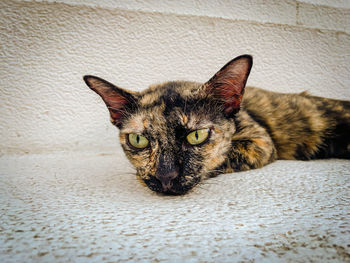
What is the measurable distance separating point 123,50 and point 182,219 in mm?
1317

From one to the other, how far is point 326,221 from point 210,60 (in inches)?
55.2

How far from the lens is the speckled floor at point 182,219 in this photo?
44 centimetres

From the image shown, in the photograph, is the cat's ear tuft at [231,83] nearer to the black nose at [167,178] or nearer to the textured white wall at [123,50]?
the black nose at [167,178]

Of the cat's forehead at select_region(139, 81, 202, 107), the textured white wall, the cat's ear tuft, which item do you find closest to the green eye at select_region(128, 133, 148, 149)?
the cat's forehead at select_region(139, 81, 202, 107)

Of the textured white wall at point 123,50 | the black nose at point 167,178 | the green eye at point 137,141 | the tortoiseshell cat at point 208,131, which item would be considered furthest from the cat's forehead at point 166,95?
the textured white wall at point 123,50

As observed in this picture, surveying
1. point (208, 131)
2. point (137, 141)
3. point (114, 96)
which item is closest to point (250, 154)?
point (208, 131)

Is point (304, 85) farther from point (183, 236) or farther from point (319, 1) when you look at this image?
point (183, 236)

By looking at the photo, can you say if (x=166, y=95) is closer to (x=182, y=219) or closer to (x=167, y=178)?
(x=167, y=178)

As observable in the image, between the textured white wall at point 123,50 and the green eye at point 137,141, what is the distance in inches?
28.2

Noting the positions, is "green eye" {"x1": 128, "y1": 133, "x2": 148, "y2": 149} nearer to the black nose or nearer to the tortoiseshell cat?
the tortoiseshell cat

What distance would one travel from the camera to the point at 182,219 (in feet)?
1.96

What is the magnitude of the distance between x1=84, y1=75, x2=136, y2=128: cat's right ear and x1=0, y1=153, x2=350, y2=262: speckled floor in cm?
32

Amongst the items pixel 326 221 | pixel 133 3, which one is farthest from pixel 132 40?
pixel 326 221

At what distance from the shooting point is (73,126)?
5.24 feet
